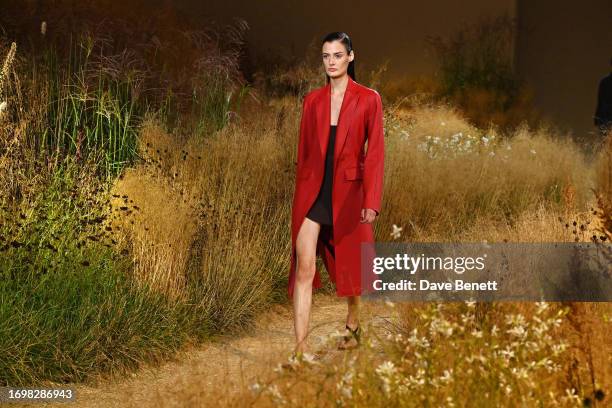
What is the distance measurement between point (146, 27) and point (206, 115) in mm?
3078

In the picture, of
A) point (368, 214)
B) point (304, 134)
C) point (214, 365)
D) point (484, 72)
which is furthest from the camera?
point (484, 72)

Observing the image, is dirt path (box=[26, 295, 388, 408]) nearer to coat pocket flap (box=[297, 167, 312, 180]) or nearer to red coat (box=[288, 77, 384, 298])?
red coat (box=[288, 77, 384, 298])

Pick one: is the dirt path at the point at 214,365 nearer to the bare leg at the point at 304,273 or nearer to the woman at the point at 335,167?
the bare leg at the point at 304,273

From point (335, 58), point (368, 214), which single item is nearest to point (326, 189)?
point (368, 214)

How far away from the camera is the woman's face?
464 cm

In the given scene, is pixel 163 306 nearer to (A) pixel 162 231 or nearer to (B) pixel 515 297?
(A) pixel 162 231

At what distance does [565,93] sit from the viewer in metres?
14.1

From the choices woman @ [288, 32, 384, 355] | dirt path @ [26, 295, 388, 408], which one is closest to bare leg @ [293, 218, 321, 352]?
woman @ [288, 32, 384, 355]

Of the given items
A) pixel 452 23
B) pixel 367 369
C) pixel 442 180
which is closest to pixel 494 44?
pixel 452 23

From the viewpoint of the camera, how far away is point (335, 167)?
4656mm

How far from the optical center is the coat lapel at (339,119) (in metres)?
4.64

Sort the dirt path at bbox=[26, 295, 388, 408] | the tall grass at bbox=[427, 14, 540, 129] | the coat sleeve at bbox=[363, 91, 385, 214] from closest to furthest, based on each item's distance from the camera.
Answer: the dirt path at bbox=[26, 295, 388, 408] < the coat sleeve at bbox=[363, 91, 385, 214] < the tall grass at bbox=[427, 14, 540, 129]

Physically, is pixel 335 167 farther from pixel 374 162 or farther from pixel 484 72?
pixel 484 72

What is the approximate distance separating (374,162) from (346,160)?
12 cm
